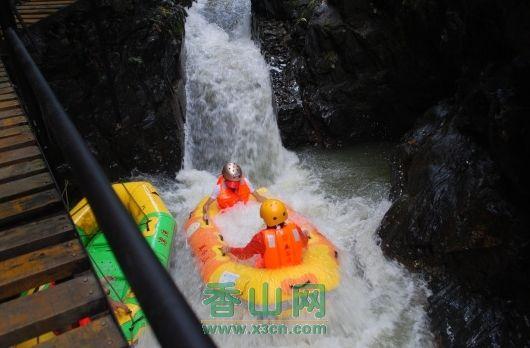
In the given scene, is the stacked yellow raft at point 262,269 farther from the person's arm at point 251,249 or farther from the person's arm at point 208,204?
the person's arm at point 208,204

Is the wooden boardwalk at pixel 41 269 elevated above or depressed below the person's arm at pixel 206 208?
above

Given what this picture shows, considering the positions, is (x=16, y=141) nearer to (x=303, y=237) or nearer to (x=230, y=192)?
(x=303, y=237)

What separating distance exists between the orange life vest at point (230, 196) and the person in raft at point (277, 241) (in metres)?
1.96

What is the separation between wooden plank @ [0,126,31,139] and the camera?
3242 millimetres

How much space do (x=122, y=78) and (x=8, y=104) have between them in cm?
597

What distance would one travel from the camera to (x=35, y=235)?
2123 mm

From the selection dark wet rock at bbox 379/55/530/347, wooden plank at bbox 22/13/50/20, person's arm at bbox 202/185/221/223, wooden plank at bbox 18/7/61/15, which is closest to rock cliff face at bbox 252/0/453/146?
dark wet rock at bbox 379/55/530/347

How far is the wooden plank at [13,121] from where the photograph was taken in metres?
3.42

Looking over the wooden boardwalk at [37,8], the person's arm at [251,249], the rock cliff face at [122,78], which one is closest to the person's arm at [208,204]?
the person's arm at [251,249]

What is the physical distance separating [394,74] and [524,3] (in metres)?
5.33

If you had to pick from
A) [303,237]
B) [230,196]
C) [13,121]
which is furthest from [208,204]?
[13,121]

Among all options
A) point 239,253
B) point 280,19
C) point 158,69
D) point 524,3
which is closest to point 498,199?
point 524,3

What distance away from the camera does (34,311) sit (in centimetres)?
171

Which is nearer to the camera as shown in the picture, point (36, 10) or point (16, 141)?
point (16, 141)
